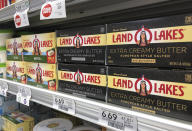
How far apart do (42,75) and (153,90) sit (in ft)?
1.88

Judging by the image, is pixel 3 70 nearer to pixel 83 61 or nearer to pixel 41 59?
pixel 41 59

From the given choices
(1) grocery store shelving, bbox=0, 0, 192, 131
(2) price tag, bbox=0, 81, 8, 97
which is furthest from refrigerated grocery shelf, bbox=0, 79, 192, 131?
(2) price tag, bbox=0, 81, 8, 97

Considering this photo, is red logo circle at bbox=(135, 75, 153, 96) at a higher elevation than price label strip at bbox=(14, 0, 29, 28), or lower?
lower

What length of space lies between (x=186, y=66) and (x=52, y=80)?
0.58m

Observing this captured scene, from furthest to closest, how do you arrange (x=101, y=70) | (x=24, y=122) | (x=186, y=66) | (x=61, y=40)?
(x=24, y=122) → (x=61, y=40) → (x=101, y=70) → (x=186, y=66)

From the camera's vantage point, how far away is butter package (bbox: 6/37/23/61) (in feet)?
3.19

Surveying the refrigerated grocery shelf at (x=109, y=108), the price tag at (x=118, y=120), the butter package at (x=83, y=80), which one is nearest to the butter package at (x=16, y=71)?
the refrigerated grocery shelf at (x=109, y=108)

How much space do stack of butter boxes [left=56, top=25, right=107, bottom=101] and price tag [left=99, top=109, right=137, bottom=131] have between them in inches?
3.0

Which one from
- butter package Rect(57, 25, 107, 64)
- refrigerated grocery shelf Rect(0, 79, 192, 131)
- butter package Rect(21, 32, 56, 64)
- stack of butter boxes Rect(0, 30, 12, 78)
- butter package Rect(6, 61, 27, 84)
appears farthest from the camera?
stack of butter boxes Rect(0, 30, 12, 78)

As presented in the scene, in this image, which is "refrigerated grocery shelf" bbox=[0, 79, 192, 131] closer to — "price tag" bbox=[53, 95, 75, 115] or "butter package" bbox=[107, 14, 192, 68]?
"price tag" bbox=[53, 95, 75, 115]

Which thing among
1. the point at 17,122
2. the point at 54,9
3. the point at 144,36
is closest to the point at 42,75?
the point at 54,9

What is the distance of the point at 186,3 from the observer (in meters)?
0.62

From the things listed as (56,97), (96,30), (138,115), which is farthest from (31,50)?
(138,115)

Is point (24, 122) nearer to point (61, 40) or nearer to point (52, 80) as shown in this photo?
point (52, 80)
